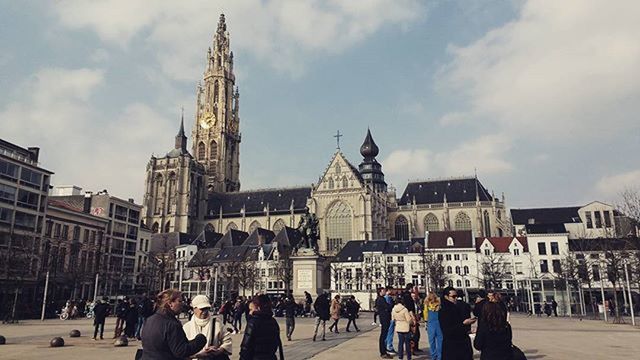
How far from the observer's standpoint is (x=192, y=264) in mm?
78375

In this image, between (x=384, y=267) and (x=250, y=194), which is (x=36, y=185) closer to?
(x=384, y=267)

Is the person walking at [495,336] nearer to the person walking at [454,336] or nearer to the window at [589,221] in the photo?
the person walking at [454,336]

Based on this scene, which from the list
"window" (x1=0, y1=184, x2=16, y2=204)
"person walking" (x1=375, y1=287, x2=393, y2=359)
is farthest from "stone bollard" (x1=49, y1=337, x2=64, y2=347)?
"window" (x1=0, y1=184, x2=16, y2=204)

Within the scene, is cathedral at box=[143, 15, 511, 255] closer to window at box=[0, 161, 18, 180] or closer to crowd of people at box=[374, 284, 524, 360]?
window at box=[0, 161, 18, 180]

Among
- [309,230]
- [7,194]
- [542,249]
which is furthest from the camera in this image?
[542,249]

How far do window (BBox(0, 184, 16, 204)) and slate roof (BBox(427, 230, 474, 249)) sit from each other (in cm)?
5309

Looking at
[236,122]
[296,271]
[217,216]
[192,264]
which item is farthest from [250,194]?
[296,271]

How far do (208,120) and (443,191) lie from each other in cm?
6161

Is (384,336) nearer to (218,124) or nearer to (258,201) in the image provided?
(258,201)

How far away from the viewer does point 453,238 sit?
69.6 meters

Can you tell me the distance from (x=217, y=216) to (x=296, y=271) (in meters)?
81.0

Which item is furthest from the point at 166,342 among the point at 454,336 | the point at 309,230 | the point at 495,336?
the point at 309,230

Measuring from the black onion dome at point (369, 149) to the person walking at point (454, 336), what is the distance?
331 ft

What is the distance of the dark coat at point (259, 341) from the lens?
5785 mm
